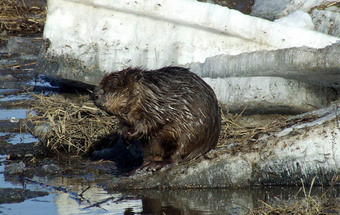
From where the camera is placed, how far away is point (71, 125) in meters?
6.22

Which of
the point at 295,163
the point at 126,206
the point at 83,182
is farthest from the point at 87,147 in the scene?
the point at 295,163

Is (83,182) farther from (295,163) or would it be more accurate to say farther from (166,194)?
(295,163)

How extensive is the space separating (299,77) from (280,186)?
187 cm

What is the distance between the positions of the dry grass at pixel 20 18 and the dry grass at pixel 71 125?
19.0 feet

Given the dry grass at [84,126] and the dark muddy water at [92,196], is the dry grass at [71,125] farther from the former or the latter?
the dark muddy water at [92,196]

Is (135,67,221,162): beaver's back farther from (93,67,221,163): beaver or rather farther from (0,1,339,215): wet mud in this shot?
(0,1,339,215): wet mud

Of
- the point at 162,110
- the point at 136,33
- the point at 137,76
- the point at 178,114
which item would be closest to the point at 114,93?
the point at 137,76

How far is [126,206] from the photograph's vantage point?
4.38 metres

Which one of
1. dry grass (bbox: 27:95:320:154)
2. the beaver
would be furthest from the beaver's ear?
dry grass (bbox: 27:95:320:154)

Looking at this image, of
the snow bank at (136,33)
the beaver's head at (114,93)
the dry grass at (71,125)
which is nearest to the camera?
the beaver's head at (114,93)

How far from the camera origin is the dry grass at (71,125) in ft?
20.0

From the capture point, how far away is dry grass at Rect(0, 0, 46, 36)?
12.1 meters

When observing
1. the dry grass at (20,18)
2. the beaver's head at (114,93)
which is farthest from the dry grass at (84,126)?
the dry grass at (20,18)

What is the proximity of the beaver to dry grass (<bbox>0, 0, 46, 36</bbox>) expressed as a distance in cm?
740
